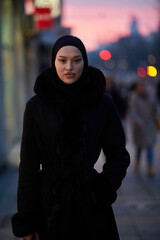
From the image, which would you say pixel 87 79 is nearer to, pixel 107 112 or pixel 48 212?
pixel 107 112

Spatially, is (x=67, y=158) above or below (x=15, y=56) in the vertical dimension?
below

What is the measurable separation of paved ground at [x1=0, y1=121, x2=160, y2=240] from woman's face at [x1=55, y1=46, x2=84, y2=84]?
2.60 metres

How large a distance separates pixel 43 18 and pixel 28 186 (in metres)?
9.54

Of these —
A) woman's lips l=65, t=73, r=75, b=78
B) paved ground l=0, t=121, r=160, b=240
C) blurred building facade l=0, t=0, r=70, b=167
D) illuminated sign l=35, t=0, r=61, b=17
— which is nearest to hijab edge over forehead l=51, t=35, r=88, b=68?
woman's lips l=65, t=73, r=75, b=78

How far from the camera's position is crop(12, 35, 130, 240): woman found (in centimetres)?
238

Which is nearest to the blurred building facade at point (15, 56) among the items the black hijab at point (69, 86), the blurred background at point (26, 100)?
the blurred background at point (26, 100)

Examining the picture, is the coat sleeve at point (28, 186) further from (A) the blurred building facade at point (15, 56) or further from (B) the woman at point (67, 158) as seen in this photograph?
(A) the blurred building facade at point (15, 56)

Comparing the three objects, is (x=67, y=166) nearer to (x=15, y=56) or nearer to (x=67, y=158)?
(x=67, y=158)

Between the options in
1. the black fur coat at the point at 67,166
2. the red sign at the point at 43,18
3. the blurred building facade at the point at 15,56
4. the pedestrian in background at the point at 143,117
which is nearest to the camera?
the black fur coat at the point at 67,166

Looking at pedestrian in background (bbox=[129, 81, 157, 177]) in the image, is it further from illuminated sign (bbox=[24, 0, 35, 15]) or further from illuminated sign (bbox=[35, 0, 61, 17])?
illuminated sign (bbox=[24, 0, 35, 15])

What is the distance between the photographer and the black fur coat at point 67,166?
237cm

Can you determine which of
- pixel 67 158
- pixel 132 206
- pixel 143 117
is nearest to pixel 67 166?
pixel 67 158

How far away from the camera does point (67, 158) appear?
7.76ft

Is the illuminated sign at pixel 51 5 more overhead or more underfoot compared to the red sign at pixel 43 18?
more overhead
